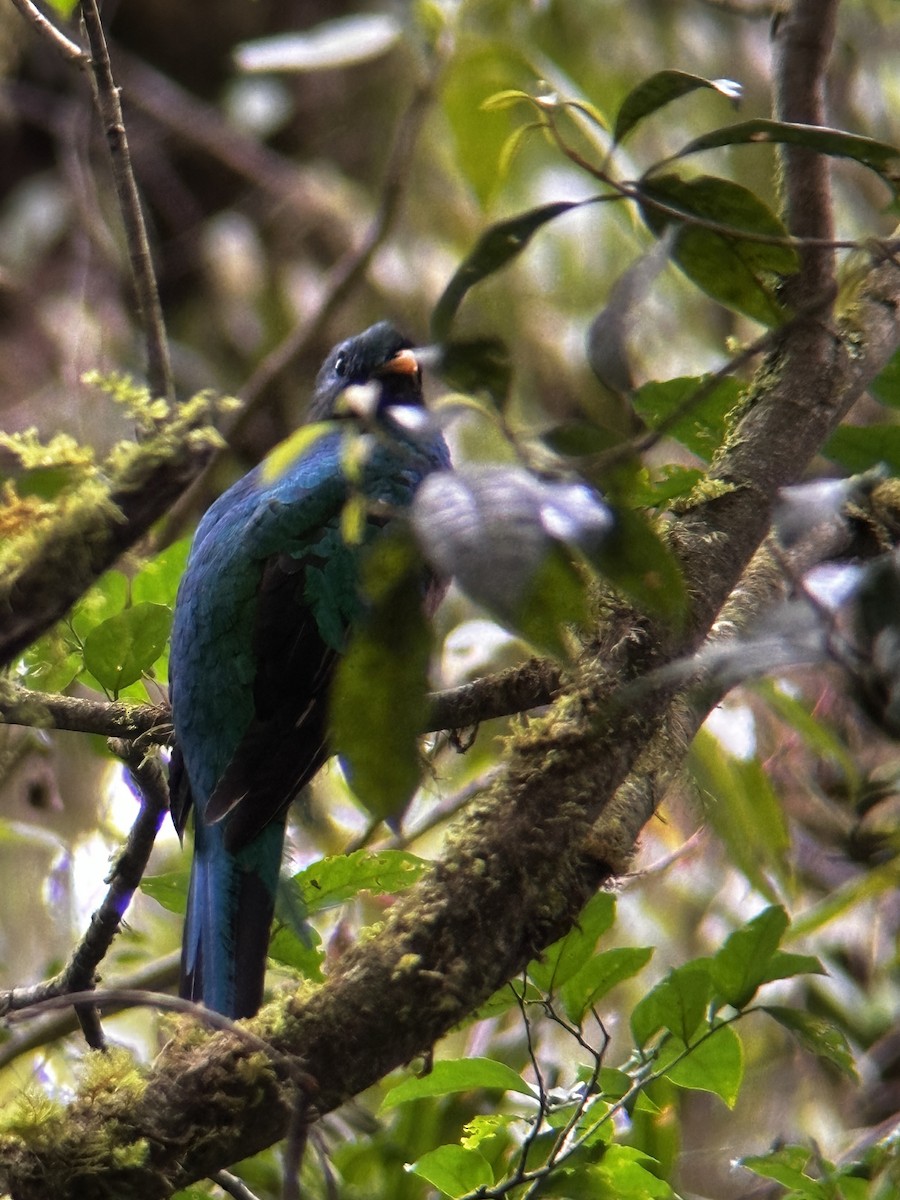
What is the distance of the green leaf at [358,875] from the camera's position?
6.25 ft

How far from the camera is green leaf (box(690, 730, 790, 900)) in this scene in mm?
2016

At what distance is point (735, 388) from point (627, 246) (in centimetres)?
288

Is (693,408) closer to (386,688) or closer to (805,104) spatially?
(805,104)

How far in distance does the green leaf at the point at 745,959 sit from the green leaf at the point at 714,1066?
0.05 metres

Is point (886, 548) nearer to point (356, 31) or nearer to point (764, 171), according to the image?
point (356, 31)

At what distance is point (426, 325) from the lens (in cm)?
482

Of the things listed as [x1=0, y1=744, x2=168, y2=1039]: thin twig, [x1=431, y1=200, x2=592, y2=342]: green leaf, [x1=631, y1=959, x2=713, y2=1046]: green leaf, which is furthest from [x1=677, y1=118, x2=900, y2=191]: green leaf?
[x1=0, y1=744, x2=168, y2=1039]: thin twig

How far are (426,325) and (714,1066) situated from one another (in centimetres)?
350

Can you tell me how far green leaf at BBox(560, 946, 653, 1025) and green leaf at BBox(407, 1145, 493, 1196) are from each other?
0.71ft

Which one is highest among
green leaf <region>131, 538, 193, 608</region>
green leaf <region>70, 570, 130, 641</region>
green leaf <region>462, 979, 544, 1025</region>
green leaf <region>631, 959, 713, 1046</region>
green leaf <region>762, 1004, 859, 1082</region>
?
green leaf <region>131, 538, 193, 608</region>

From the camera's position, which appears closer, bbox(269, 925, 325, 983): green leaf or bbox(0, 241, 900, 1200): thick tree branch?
bbox(0, 241, 900, 1200): thick tree branch

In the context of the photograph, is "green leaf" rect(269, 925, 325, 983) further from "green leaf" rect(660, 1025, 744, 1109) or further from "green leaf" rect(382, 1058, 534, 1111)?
"green leaf" rect(660, 1025, 744, 1109)

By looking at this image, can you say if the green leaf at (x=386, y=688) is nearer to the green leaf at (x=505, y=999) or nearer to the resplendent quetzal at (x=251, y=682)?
the green leaf at (x=505, y=999)

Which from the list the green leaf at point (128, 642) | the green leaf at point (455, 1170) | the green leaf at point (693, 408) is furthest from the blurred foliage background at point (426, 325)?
the green leaf at point (455, 1170)
